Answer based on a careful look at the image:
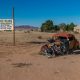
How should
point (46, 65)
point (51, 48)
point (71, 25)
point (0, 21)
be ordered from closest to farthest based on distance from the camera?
point (46, 65) < point (51, 48) < point (0, 21) < point (71, 25)

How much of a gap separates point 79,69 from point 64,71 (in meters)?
1.01

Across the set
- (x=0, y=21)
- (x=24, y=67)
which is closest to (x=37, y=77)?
(x=24, y=67)

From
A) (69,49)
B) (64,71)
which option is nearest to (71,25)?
(69,49)

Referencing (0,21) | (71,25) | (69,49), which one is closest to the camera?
(69,49)

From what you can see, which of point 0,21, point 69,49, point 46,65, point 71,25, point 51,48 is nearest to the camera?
point 46,65

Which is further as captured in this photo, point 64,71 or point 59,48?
point 59,48

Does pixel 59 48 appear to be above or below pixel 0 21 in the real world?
below

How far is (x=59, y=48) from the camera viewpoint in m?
19.8

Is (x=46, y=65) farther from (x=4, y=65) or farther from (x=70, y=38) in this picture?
(x=70, y=38)

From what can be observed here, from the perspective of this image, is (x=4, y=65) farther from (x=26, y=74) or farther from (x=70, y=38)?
(x=70, y=38)

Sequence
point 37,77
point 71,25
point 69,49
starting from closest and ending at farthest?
1. point 37,77
2. point 69,49
3. point 71,25

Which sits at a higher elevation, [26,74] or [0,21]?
[0,21]

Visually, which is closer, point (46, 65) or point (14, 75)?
point (14, 75)

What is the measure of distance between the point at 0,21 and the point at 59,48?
42.4 ft
